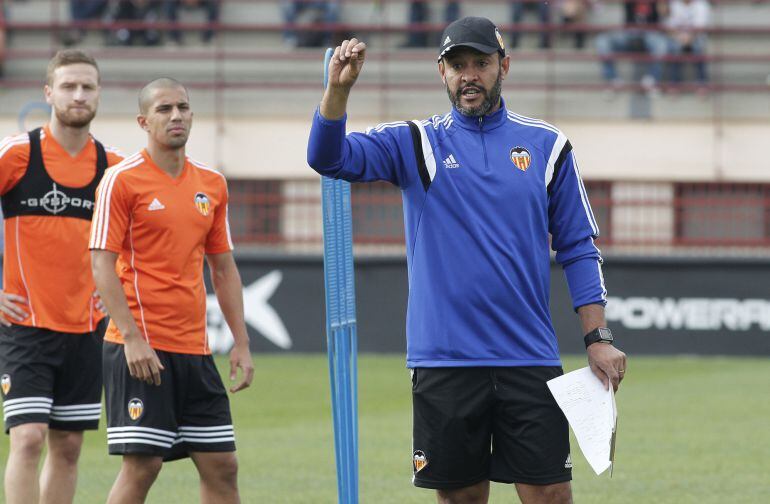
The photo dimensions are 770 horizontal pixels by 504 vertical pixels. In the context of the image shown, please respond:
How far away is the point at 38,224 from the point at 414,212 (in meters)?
2.35

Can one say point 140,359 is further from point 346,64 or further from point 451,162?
point 346,64

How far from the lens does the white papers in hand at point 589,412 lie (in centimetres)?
538

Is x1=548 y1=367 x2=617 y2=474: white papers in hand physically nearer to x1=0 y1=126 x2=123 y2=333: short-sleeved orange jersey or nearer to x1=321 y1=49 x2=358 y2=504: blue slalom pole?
x1=321 y1=49 x2=358 y2=504: blue slalom pole

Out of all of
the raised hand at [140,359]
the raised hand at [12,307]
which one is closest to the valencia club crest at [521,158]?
the raised hand at [140,359]

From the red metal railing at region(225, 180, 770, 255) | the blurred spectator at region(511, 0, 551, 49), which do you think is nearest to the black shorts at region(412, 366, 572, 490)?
the red metal railing at region(225, 180, 770, 255)

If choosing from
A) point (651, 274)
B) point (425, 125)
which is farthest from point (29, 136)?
point (651, 274)

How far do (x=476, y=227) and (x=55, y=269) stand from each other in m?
2.55

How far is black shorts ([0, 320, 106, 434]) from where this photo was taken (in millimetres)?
6855

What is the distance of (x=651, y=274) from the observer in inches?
694

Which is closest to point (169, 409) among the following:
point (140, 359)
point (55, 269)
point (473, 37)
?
point (140, 359)

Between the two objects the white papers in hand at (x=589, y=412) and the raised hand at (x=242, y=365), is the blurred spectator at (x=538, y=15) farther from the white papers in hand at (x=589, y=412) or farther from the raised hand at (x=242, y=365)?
the white papers in hand at (x=589, y=412)

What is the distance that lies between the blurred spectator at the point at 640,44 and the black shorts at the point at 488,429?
58.2 feet

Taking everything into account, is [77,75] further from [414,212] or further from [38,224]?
[414,212]

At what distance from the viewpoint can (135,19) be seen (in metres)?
23.4
